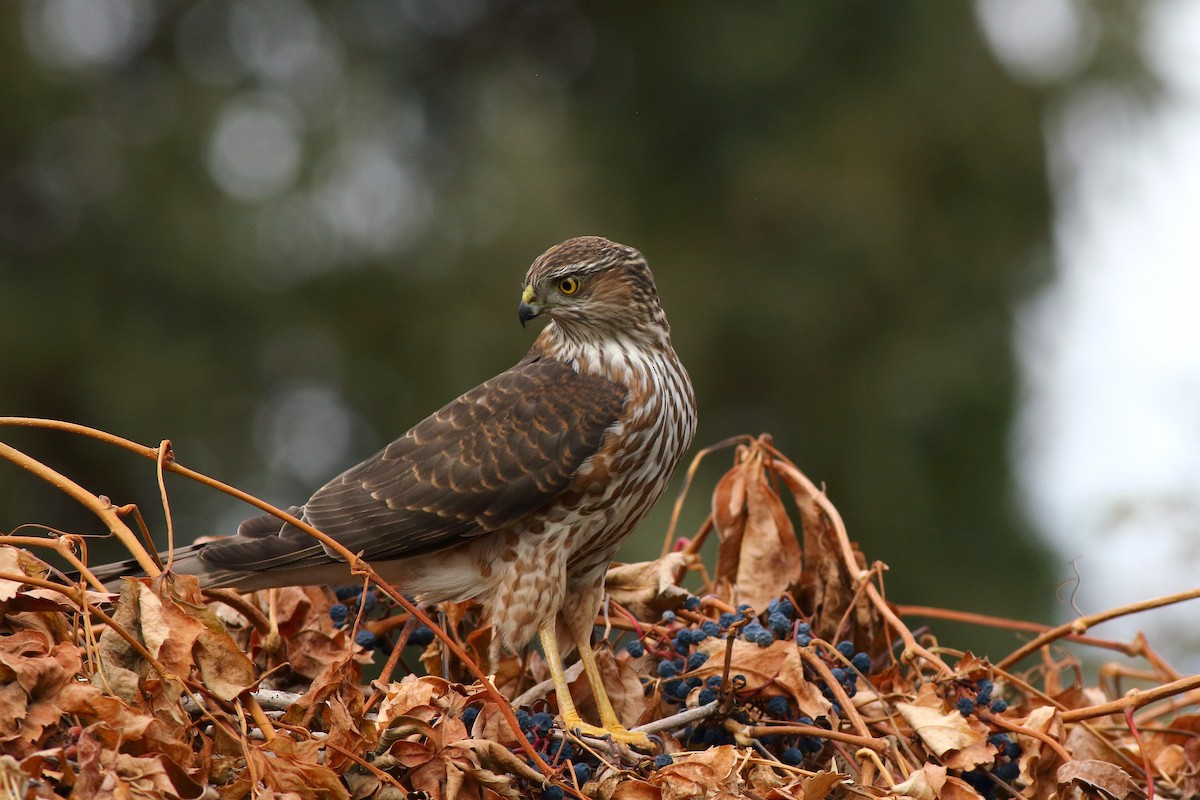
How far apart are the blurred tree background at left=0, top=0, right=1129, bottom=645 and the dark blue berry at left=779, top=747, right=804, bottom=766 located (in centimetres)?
751

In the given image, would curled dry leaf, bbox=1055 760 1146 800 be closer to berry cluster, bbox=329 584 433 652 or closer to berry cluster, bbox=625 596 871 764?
berry cluster, bbox=625 596 871 764

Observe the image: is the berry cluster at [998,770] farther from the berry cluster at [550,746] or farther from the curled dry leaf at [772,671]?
the berry cluster at [550,746]

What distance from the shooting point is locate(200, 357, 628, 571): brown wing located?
335 centimetres

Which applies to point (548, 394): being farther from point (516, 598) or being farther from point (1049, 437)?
point (1049, 437)

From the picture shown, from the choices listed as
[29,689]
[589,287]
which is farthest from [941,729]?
[589,287]

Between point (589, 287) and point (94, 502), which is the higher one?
point (589, 287)

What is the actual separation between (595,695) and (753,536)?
1.76ft

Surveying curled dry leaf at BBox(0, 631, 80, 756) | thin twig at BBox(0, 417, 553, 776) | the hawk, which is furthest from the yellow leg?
curled dry leaf at BBox(0, 631, 80, 756)

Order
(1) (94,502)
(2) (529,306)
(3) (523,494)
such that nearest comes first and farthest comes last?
(1) (94,502) < (3) (523,494) < (2) (529,306)

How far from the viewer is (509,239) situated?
1138 centimetres

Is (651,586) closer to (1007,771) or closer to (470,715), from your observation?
(470,715)

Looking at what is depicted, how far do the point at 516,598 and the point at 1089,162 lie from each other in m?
10.4

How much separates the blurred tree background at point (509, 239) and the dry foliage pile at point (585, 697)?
7071 mm

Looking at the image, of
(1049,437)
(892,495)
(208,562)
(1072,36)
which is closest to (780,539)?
(208,562)
